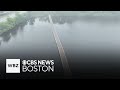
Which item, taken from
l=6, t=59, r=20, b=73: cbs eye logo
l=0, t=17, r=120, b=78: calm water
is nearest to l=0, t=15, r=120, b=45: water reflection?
l=0, t=17, r=120, b=78: calm water

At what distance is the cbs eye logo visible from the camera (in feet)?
6.47

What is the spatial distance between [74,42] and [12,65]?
2.29 ft

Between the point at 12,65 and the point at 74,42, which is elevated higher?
the point at 74,42

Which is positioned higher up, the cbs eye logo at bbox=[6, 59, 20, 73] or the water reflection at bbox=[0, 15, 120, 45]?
the water reflection at bbox=[0, 15, 120, 45]

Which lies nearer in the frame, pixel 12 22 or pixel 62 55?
pixel 62 55

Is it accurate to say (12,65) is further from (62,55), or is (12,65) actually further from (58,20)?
(58,20)

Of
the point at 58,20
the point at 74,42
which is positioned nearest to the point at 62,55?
the point at 74,42

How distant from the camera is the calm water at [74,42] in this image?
2.05 meters

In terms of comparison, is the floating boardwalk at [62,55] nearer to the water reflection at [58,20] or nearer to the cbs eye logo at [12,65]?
the water reflection at [58,20]

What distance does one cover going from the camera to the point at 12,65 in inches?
77.2

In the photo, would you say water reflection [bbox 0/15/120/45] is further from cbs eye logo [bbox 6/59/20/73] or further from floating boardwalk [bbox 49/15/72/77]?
cbs eye logo [bbox 6/59/20/73]

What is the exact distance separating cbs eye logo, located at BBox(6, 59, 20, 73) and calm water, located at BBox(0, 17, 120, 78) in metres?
0.05

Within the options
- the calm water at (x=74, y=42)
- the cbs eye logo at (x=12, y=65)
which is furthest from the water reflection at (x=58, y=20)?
the cbs eye logo at (x=12, y=65)
